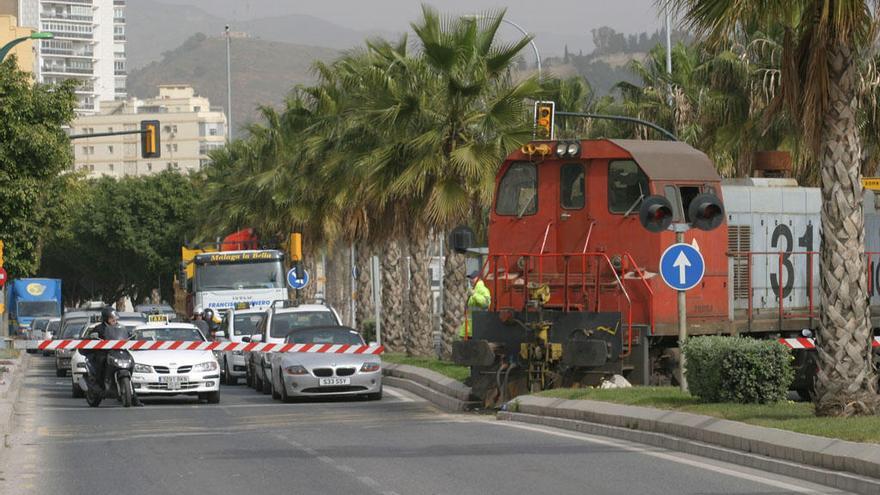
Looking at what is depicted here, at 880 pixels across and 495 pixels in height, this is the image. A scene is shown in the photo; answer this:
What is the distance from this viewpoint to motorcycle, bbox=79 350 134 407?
86.0ft

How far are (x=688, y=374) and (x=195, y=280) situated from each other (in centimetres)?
2997

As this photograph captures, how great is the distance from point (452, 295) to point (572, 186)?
11022 millimetres

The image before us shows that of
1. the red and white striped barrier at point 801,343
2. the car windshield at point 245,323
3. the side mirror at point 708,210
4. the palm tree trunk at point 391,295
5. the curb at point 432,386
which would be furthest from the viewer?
the palm tree trunk at point 391,295

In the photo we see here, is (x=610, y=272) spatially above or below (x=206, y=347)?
above

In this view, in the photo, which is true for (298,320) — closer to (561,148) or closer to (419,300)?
(419,300)

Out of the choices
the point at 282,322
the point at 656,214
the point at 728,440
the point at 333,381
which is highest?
the point at 656,214

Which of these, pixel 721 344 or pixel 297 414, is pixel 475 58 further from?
pixel 721 344

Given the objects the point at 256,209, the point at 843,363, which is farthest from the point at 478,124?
the point at 256,209

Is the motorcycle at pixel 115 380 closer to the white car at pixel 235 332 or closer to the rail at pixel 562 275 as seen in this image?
the rail at pixel 562 275

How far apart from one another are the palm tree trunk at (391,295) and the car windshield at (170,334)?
10099 millimetres

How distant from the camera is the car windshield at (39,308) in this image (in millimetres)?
84688

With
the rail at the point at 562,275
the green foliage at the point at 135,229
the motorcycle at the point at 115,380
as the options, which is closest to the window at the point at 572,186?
the rail at the point at 562,275

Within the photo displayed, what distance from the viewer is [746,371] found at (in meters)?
18.2

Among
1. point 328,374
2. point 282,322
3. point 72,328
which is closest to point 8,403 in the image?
point 328,374
